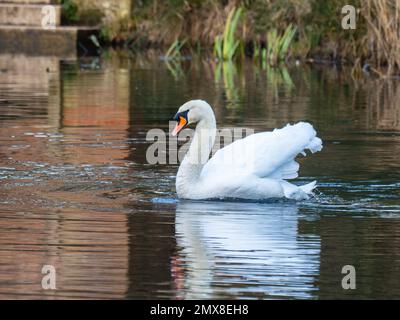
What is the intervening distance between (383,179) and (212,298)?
5016mm

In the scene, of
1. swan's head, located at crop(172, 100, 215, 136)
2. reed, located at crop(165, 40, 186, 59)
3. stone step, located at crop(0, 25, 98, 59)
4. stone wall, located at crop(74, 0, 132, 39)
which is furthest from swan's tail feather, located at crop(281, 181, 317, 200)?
stone wall, located at crop(74, 0, 132, 39)

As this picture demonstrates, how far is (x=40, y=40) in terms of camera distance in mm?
32688

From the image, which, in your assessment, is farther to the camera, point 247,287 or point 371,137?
point 371,137

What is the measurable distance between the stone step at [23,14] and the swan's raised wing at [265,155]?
2216 centimetres

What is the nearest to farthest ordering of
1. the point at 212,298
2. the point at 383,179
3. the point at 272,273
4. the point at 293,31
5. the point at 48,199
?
the point at 212,298
the point at 272,273
the point at 48,199
the point at 383,179
the point at 293,31

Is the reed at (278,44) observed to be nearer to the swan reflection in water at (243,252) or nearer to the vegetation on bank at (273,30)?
the vegetation on bank at (273,30)

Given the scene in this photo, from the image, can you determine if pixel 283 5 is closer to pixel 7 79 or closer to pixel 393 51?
pixel 393 51

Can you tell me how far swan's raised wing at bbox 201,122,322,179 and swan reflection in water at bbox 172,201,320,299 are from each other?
0.32 m

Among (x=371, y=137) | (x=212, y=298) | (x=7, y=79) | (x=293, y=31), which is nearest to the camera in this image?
(x=212, y=298)

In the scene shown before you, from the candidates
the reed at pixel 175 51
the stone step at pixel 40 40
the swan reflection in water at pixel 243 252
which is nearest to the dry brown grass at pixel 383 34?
the reed at pixel 175 51

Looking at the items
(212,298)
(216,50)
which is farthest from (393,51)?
(212,298)

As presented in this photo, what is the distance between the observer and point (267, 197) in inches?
441

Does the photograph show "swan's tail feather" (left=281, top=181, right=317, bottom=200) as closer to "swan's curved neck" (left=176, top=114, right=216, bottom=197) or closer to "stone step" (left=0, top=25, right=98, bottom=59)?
"swan's curved neck" (left=176, top=114, right=216, bottom=197)

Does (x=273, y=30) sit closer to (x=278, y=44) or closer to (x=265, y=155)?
(x=278, y=44)
